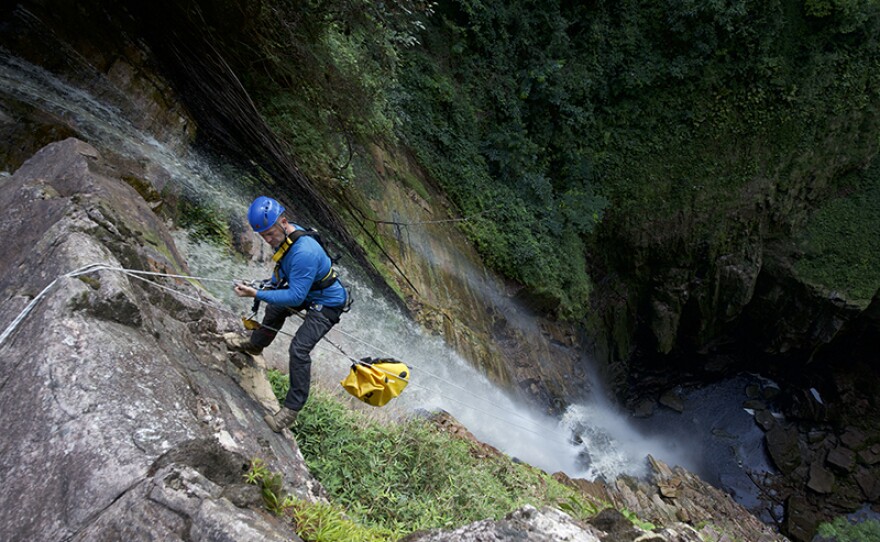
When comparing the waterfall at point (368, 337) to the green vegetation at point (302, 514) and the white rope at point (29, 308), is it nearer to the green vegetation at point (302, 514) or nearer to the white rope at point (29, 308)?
the green vegetation at point (302, 514)

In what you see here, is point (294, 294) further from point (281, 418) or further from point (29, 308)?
point (29, 308)

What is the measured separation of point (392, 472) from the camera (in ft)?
13.5

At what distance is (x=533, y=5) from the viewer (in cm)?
1172

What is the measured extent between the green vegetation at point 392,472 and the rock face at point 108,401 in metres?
0.42

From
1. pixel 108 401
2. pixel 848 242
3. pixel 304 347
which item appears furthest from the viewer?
pixel 848 242

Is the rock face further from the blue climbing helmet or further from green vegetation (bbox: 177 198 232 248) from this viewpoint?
green vegetation (bbox: 177 198 232 248)

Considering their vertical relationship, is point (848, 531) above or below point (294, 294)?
below

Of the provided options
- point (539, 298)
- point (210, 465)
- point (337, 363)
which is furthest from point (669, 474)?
point (210, 465)

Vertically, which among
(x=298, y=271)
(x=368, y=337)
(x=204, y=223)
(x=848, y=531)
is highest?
(x=298, y=271)

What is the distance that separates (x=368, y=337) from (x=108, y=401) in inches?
187

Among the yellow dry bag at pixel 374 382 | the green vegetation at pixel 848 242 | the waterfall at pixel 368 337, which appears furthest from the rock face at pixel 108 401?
the green vegetation at pixel 848 242

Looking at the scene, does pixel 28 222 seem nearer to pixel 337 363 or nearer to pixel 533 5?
pixel 337 363

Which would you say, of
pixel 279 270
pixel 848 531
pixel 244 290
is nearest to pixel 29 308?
pixel 244 290

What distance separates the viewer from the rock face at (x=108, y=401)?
1876 millimetres
